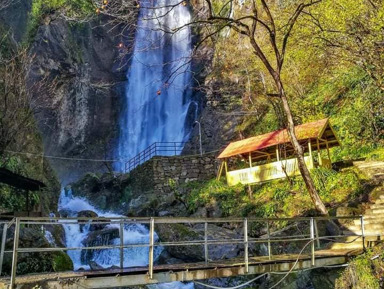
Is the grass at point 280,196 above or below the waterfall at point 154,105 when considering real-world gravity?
below

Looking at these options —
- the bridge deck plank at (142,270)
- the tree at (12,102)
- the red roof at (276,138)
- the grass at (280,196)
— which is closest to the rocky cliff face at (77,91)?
the tree at (12,102)

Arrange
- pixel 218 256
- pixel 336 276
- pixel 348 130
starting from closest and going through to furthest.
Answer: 1. pixel 336 276
2. pixel 218 256
3. pixel 348 130

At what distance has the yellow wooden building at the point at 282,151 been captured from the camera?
17938 millimetres

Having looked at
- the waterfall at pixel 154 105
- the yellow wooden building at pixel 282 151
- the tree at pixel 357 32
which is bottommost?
the yellow wooden building at pixel 282 151

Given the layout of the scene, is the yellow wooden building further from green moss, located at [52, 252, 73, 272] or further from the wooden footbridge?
green moss, located at [52, 252, 73, 272]

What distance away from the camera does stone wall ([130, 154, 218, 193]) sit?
2766 cm

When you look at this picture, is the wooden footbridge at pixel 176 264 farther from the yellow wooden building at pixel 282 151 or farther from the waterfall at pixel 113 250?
the waterfall at pixel 113 250

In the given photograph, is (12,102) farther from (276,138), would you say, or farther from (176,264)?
(276,138)

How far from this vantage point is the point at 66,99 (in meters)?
34.5

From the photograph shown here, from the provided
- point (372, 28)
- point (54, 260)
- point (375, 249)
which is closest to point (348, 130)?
point (372, 28)

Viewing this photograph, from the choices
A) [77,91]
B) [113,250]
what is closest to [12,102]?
[113,250]

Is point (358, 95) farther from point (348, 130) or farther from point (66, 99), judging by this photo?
point (66, 99)

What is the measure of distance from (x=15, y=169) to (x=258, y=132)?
1587 centimetres

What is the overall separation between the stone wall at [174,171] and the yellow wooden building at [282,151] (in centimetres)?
568
